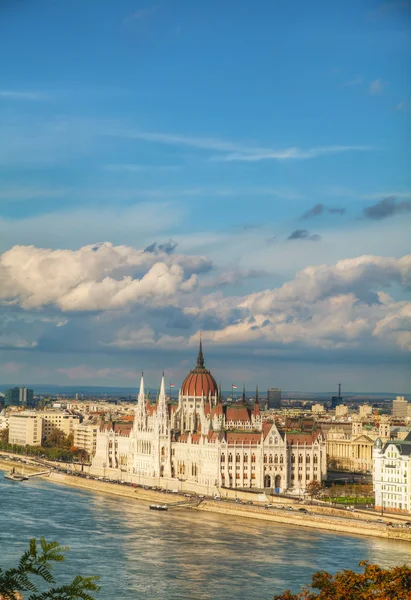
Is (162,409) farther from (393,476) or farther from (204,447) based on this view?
(393,476)

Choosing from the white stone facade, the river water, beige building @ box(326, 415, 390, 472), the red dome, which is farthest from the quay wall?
beige building @ box(326, 415, 390, 472)

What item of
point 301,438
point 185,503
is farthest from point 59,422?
point 185,503

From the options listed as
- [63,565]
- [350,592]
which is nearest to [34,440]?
[63,565]

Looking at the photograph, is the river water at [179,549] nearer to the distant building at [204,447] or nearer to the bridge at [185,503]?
the bridge at [185,503]

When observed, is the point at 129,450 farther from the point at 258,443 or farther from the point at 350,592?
the point at 350,592

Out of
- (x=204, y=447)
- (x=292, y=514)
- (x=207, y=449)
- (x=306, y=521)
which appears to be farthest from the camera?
(x=204, y=447)

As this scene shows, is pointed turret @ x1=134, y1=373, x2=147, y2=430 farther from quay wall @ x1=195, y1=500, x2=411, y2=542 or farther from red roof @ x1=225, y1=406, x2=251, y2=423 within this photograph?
quay wall @ x1=195, y1=500, x2=411, y2=542
